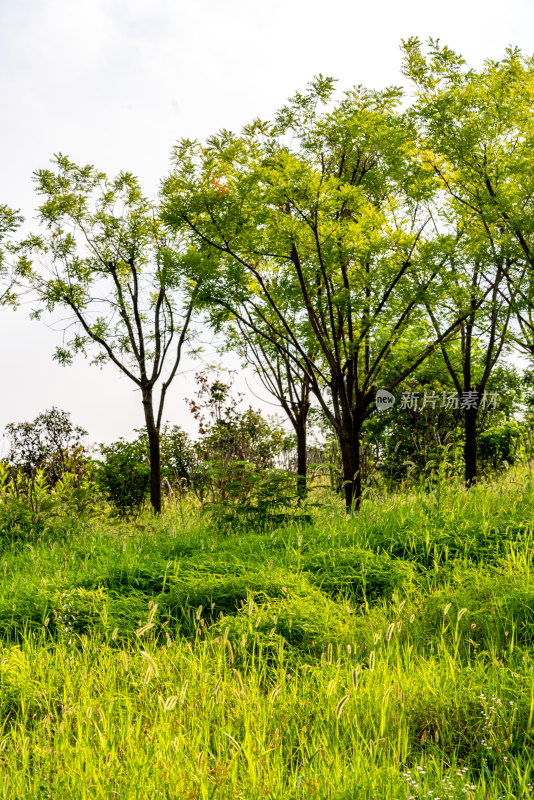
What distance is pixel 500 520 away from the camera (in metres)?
6.23

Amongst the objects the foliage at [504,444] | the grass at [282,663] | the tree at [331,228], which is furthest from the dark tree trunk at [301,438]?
the foliage at [504,444]

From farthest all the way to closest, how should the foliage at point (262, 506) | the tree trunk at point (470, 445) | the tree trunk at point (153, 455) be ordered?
the tree trunk at point (470, 445) < the tree trunk at point (153, 455) < the foliage at point (262, 506)

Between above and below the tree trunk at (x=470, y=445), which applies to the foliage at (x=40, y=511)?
below

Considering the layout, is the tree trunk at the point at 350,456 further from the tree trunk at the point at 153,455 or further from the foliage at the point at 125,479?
the foliage at the point at 125,479

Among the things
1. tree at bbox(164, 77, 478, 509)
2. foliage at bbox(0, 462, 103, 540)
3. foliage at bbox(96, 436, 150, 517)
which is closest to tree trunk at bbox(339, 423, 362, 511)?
tree at bbox(164, 77, 478, 509)

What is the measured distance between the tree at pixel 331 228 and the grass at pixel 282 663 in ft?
6.64

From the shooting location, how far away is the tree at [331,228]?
761 cm

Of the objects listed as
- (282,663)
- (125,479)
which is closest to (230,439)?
(125,479)

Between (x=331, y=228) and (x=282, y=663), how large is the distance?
17.4ft

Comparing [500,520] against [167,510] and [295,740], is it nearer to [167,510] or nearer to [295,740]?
[295,740]

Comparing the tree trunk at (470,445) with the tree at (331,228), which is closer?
the tree at (331,228)

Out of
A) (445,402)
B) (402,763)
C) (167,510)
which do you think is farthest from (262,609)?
(445,402)

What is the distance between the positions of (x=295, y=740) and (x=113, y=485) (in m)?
9.06

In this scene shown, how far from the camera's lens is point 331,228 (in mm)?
7785
